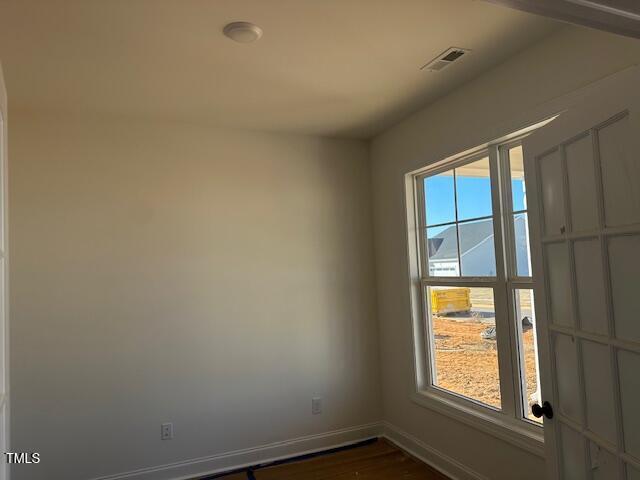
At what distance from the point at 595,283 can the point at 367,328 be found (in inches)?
95.8

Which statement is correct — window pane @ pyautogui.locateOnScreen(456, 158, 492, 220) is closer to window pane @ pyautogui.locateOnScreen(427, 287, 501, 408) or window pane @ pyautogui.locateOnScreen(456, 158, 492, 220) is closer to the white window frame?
the white window frame

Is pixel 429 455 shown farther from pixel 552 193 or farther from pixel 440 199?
pixel 552 193

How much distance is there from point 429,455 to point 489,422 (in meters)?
0.73

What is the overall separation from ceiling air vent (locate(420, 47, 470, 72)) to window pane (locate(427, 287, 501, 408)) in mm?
1393

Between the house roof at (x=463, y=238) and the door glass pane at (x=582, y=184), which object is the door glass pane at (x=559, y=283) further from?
the house roof at (x=463, y=238)

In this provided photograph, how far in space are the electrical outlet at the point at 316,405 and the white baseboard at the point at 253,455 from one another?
178 millimetres

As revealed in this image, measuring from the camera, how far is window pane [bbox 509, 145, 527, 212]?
2518 millimetres

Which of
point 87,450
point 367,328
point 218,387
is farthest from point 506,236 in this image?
point 87,450

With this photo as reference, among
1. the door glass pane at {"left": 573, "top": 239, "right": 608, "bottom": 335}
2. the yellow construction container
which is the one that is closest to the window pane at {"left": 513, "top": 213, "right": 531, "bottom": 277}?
the yellow construction container

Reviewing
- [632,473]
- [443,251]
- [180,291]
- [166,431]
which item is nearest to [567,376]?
[632,473]

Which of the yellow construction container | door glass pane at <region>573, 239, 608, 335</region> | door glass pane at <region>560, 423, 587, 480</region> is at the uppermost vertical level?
door glass pane at <region>573, 239, 608, 335</region>

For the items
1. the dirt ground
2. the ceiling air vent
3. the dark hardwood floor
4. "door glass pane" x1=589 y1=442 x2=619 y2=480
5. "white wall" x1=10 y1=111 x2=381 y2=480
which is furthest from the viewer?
the dark hardwood floor

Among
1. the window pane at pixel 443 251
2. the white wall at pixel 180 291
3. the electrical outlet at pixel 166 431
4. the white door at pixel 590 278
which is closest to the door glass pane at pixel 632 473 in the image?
the white door at pixel 590 278

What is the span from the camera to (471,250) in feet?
9.53
